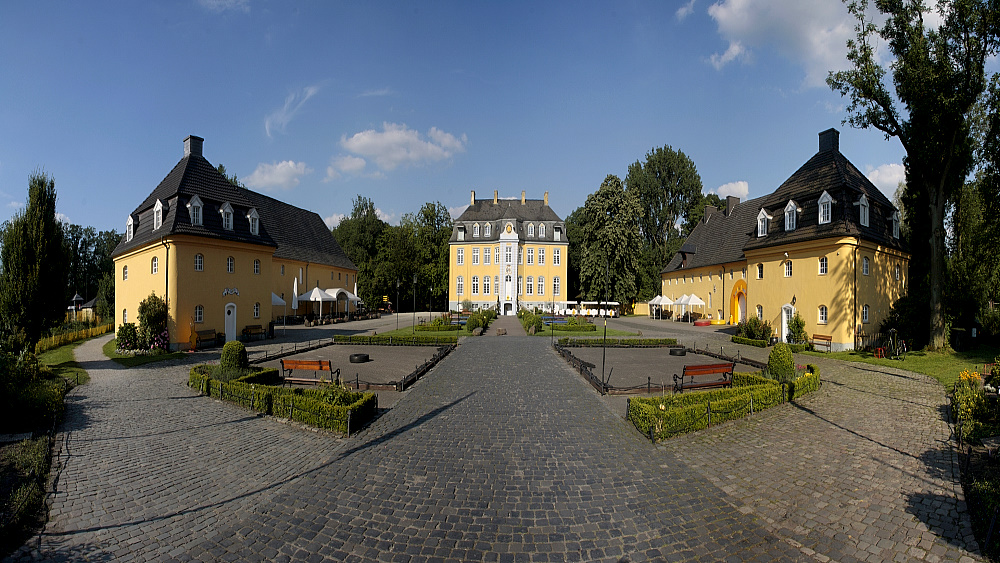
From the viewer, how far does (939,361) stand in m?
18.5

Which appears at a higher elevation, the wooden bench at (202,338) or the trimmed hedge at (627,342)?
the wooden bench at (202,338)

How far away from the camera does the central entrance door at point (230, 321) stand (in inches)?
926

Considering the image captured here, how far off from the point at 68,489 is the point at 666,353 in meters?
20.4

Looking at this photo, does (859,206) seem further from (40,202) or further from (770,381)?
(40,202)

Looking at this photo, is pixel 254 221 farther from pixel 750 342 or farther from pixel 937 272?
pixel 937 272

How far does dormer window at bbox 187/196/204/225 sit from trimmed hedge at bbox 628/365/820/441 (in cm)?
2326

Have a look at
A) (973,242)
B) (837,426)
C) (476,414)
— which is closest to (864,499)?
(837,426)

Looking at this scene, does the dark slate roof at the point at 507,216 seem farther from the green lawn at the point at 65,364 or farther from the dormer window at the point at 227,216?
the green lawn at the point at 65,364

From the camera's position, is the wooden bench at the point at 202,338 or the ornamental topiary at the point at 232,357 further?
the wooden bench at the point at 202,338

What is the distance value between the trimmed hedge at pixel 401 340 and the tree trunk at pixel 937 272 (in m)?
22.4

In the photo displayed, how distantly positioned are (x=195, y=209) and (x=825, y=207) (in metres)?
32.2

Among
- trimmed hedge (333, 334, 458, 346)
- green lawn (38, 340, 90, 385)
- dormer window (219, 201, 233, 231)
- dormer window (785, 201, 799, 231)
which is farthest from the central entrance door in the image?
dormer window (785, 201, 799, 231)

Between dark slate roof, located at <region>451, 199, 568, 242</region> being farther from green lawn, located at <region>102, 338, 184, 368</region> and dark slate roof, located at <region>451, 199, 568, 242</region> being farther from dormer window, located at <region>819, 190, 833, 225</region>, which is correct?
green lawn, located at <region>102, 338, 184, 368</region>

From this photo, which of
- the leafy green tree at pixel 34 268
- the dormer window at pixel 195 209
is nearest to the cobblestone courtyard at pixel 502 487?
the leafy green tree at pixel 34 268
